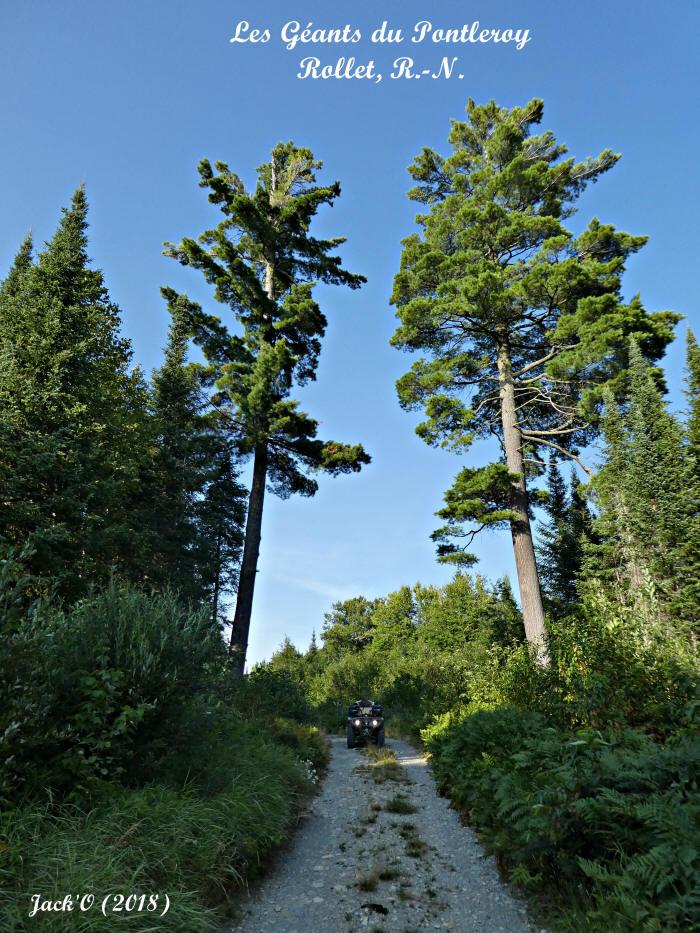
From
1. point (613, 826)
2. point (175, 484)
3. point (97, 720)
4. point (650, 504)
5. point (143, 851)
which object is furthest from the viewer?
point (175, 484)

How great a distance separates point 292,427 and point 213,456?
113 inches

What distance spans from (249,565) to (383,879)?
953 cm

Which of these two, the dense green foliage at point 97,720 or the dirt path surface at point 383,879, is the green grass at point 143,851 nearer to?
the dense green foliage at point 97,720

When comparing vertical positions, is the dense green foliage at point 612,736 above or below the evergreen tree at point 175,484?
below

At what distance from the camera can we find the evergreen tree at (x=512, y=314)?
12969mm

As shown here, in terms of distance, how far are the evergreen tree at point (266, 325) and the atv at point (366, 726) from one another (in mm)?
5028

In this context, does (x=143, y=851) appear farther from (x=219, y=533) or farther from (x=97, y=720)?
(x=219, y=533)

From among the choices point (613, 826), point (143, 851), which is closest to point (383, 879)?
point (143, 851)

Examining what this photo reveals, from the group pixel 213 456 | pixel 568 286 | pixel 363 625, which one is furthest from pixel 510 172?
pixel 363 625

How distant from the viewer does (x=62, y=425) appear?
42.9ft

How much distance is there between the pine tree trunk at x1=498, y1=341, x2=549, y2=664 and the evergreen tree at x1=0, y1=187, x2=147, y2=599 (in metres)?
10.4

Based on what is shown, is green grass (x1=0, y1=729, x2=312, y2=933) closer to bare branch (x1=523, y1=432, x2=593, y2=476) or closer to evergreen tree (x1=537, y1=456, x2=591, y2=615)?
bare branch (x1=523, y1=432, x2=593, y2=476)

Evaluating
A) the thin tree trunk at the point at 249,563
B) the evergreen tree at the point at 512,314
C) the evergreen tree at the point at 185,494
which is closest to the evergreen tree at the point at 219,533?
the evergreen tree at the point at 185,494

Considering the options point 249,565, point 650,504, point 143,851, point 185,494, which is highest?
point 185,494
